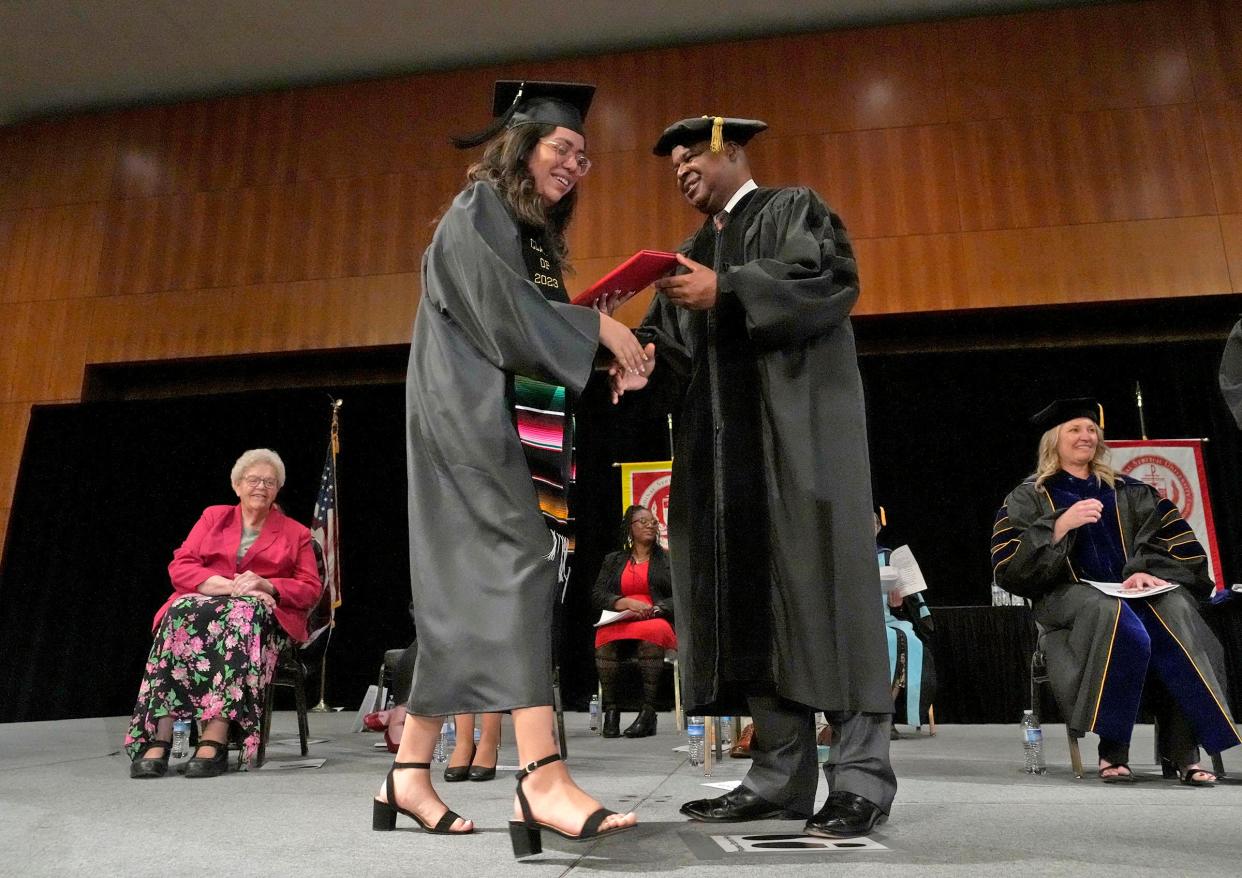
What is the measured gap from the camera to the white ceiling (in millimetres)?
7445

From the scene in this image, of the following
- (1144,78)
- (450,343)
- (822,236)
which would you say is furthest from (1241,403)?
(1144,78)

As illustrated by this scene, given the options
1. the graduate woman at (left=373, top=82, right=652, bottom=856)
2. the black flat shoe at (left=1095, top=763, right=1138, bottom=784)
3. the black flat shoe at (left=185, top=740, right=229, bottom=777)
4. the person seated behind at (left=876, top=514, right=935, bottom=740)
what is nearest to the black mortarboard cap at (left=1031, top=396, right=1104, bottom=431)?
the black flat shoe at (left=1095, top=763, right=1138, bottom=784)

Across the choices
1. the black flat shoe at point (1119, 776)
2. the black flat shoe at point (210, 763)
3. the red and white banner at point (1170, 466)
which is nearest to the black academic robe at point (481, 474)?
the black flat shoe at point (210, 763)

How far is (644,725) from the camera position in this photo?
17.2ft

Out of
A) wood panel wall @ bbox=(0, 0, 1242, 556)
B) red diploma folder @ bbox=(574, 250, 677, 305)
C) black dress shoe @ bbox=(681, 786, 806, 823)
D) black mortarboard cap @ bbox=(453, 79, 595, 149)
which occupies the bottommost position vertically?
black dress shoe @ bbox=(681, 786, 806, 823)

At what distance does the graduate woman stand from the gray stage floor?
0.49 ft

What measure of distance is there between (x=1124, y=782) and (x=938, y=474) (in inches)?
180

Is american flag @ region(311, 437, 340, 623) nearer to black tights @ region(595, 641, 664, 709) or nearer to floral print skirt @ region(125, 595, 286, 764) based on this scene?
black tights @ region(595, 641, 664, 709)

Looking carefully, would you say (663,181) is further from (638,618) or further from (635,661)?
(635,661)

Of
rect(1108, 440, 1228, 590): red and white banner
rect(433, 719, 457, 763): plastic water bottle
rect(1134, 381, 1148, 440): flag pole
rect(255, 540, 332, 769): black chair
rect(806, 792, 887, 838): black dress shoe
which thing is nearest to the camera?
rect(806, 792, 887, 838): black dress shoe

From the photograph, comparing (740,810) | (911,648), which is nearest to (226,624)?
(740,810)

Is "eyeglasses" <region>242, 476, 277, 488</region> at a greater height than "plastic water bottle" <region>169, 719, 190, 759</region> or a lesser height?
greater

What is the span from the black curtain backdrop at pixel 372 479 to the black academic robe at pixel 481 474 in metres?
5.33

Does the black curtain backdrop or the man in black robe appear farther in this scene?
the black curtain backdrop
